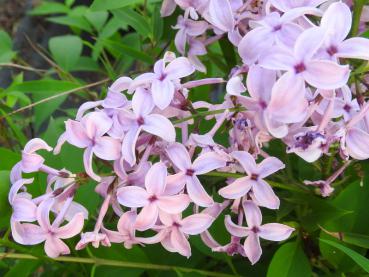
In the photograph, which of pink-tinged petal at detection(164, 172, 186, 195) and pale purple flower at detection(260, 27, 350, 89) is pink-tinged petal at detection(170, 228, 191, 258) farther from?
pale purple flower at detection(260, 27, 350, 89)

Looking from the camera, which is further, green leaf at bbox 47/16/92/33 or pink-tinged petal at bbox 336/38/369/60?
green leaf at bbox 47/16/92/33

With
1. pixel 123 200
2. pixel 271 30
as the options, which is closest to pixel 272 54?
pixel 271 30

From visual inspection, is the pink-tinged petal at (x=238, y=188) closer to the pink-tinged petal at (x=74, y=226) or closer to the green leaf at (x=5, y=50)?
the pink-tinged petal at (x=74, y=226)

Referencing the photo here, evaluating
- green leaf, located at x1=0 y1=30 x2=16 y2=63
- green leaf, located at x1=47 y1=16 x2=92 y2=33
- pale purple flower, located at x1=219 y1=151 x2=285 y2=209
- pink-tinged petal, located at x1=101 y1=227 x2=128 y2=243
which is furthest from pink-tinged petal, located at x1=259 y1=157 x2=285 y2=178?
green leaf, located at x1=47 y1=16 x2=92 y2=33

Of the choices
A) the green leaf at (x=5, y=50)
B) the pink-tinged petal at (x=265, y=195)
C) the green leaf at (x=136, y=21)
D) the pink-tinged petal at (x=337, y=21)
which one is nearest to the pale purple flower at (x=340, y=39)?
the pink-tinged petal at (x=337, y=21)

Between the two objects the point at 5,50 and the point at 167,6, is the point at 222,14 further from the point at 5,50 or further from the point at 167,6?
the point at 5,50

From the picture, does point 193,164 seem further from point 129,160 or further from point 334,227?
point 334,227
